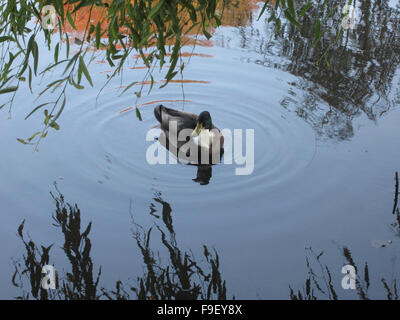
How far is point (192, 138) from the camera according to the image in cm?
564

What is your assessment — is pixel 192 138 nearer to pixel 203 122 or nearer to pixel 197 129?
pixel 197 129

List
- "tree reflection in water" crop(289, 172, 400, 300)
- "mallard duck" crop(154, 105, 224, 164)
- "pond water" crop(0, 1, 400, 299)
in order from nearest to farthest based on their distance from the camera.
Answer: "tree reflection in water" crop(289, 172, 400, 300)
"pond water" crop(0, 1, 400, 299)
"mallard duck" crop(154, 105, 224, 164)

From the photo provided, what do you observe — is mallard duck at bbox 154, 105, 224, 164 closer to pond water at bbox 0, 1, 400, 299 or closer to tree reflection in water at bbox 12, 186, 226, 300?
pond water at bbox 0, 1, 400, 299

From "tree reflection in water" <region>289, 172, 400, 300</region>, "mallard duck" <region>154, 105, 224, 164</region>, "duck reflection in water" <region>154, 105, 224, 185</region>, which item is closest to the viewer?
"tree reflection in water" <region>289, 172, 400, 300</region>

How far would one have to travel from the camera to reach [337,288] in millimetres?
3725

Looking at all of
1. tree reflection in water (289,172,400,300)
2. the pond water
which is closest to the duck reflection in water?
the pond water

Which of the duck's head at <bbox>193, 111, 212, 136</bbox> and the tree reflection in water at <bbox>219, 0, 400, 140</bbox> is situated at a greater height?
the tree reflection in water at <bbox>219, 0, 400, 140</bbox>

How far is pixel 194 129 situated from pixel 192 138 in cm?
19

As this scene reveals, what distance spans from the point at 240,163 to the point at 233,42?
2.98 meters

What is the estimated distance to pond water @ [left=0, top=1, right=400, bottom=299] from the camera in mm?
4078

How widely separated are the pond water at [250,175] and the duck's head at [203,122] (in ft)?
0.99

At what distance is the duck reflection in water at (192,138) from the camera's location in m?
5.34

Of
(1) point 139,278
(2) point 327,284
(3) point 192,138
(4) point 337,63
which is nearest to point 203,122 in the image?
(3) point 192,138
